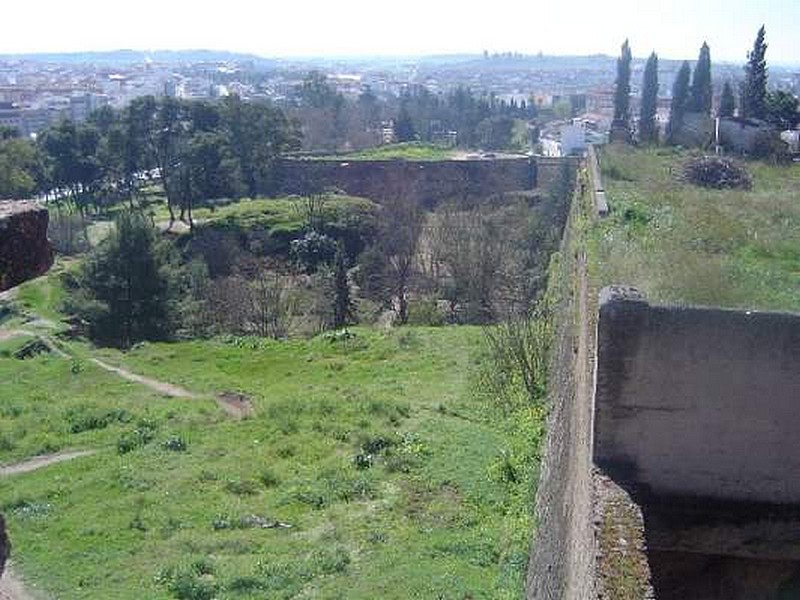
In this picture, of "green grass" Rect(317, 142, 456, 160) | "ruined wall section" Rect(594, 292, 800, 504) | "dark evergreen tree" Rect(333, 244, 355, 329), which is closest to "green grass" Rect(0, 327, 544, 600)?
"ruined wall section" Rect(594, 292, 800, 504)

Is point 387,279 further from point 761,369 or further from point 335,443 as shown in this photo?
point 761,369

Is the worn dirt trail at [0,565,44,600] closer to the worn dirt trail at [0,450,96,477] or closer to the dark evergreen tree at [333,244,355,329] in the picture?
the worn dirt trail at [0,450,96,477]

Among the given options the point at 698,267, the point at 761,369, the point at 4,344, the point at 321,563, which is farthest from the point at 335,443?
the point at 4,344

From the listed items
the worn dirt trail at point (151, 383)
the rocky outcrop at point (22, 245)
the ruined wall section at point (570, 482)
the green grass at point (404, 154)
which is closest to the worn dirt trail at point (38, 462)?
the worn dirt trail at point (151, 383)

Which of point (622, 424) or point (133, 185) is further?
point (133, 185)

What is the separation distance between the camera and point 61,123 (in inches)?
1630

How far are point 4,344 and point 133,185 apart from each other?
24.8 m

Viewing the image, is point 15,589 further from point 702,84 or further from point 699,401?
point 702,84

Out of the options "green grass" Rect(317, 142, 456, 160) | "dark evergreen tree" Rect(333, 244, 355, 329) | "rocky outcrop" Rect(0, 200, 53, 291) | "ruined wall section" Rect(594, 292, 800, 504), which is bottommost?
"dark evergreen tree" Rect(333, 244, 355, 329)

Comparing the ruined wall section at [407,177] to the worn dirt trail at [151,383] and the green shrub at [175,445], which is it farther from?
the green shrub at [175,445]

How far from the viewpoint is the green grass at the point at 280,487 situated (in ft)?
35.4

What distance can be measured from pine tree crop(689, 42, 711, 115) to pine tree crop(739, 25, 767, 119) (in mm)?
8175

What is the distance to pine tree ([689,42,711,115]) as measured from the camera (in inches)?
1825

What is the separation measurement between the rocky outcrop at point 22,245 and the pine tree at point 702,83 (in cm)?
4680
